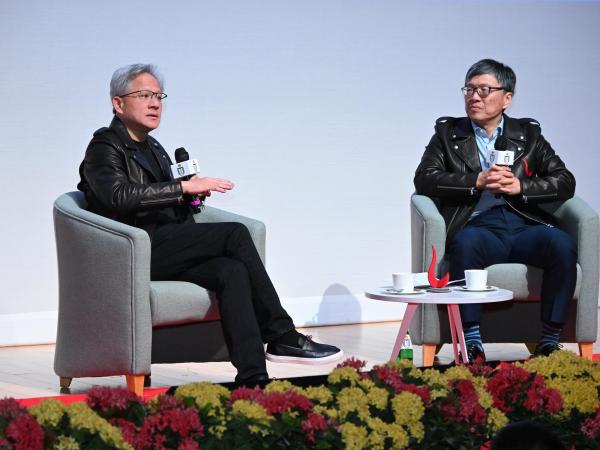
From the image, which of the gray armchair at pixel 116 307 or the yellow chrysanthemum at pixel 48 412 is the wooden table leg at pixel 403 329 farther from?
the yellow chrysanthemum at pixel 48 412

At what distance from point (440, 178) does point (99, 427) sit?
2.89 metres

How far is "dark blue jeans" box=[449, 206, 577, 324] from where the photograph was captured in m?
4.29

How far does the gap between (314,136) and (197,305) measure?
2475mm

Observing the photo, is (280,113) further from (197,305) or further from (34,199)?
(197,305)

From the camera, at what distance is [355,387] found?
88.0 inches

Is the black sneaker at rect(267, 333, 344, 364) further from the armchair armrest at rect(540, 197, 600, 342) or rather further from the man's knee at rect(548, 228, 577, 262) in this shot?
the armchair armrest at rect(540, 197, 600, 342)

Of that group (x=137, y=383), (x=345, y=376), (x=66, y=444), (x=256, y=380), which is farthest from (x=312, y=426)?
(x=137, y=383)

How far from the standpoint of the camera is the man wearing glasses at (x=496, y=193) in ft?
14.2

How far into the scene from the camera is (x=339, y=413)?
2100 mm

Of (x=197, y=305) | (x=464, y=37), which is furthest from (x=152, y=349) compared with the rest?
(x=464, y=37)

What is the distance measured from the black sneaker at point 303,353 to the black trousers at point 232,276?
0.17 feet

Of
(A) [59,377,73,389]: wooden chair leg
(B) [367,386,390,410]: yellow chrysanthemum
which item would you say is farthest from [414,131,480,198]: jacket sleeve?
(B) [367,386,390,410]: yellow chrysanthemum

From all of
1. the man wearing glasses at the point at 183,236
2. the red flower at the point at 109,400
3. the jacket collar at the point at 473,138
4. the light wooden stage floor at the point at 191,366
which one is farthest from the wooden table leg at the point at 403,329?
the red flower at the point at 109,400

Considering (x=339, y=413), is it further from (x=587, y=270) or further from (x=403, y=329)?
(x=587, y=270)
